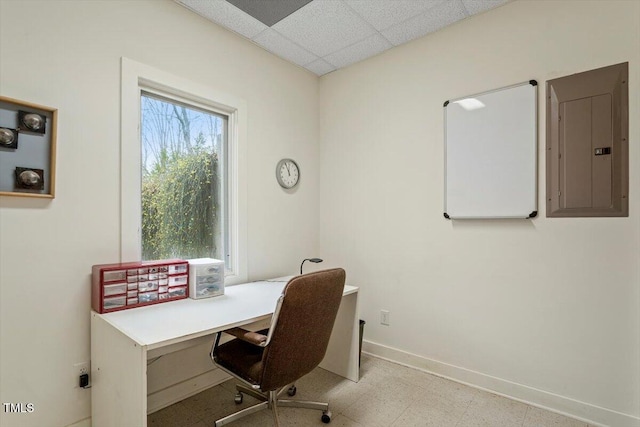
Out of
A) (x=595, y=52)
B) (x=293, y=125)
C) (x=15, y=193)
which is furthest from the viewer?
(x=293, y=125)

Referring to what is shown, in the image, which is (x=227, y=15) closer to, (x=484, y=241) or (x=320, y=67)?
(x=320, y=67)

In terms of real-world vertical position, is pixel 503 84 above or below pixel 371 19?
below

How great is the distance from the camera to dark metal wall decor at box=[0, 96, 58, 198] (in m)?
1.50

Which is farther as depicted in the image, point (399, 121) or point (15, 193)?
point (399, 121)

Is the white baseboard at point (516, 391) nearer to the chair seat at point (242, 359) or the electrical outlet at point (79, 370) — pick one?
the chair seat at point (242, 359)

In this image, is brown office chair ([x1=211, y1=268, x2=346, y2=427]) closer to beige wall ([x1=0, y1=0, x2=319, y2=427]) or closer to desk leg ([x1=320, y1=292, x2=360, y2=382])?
desk leg ([x1=320, y1=292, x2=360, y2=382])

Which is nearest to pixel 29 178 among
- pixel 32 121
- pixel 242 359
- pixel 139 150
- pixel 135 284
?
pixel 32 121

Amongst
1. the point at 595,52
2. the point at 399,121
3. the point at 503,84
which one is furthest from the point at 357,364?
the point at 595,52

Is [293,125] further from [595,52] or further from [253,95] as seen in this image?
[595,52]

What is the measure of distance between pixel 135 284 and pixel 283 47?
219 cm

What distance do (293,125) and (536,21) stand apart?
199cm

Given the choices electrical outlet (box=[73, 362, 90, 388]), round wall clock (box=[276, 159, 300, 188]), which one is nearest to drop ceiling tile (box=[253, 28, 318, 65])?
round wall clock (box=[276, 159, 300, 188])

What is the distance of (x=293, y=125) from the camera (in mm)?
A: 3029

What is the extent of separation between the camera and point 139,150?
1.99m
